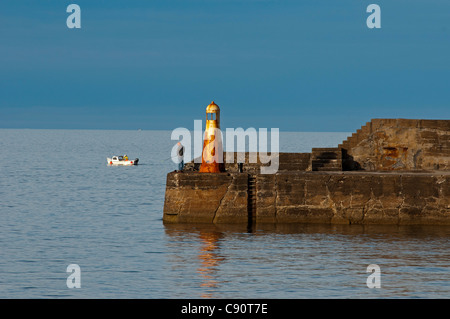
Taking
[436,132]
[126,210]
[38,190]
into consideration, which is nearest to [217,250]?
[436,132]

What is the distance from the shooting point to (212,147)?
22.0m

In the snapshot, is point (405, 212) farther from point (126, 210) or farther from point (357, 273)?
point (126, 210)

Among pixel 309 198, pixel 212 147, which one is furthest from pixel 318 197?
pixel 212 147

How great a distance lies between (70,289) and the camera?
1503 cm

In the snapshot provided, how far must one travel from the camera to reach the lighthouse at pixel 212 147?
21.8m

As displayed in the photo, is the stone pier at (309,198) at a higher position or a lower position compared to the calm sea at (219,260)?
higher

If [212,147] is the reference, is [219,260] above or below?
below

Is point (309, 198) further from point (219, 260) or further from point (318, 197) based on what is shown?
point (219, 260)

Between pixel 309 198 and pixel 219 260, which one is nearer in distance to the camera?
pixel 219 260

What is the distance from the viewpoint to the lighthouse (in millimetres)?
21844

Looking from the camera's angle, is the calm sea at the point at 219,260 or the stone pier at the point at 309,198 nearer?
the calm sea at the point at 219,260

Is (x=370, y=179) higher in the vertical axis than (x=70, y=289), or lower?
higher
